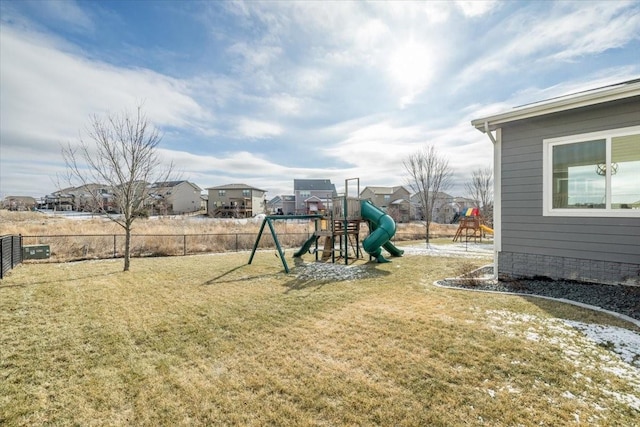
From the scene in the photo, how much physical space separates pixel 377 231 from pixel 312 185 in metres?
49.6

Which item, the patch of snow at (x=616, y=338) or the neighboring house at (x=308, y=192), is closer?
the patch of snow at (x=616, y=338)

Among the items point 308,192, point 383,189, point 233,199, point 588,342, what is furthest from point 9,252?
point 383,189

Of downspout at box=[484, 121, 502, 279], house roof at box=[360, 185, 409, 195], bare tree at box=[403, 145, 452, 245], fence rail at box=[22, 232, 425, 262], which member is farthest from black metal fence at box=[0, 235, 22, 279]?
house roof at box=[360, 185, 409, 195]

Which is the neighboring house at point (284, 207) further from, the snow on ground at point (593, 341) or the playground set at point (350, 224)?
the snow on ground at point (593, 341)

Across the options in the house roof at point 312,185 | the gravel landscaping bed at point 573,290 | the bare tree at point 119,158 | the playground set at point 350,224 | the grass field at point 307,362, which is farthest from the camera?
the house roof at point 312,185

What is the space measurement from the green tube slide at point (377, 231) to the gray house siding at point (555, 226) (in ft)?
11.7

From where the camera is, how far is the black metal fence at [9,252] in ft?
23.9

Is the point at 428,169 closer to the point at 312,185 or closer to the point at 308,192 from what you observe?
the point at 308,192

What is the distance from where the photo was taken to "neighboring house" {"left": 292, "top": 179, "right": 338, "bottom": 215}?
51594 mm

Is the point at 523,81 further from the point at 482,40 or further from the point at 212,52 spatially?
the point at 212,52

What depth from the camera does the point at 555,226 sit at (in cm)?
605

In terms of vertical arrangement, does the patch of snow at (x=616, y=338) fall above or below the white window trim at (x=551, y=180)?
below

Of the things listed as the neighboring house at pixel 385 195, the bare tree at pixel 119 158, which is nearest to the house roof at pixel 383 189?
the neighboring house at pixel 385 195

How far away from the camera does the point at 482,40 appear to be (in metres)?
8.21
